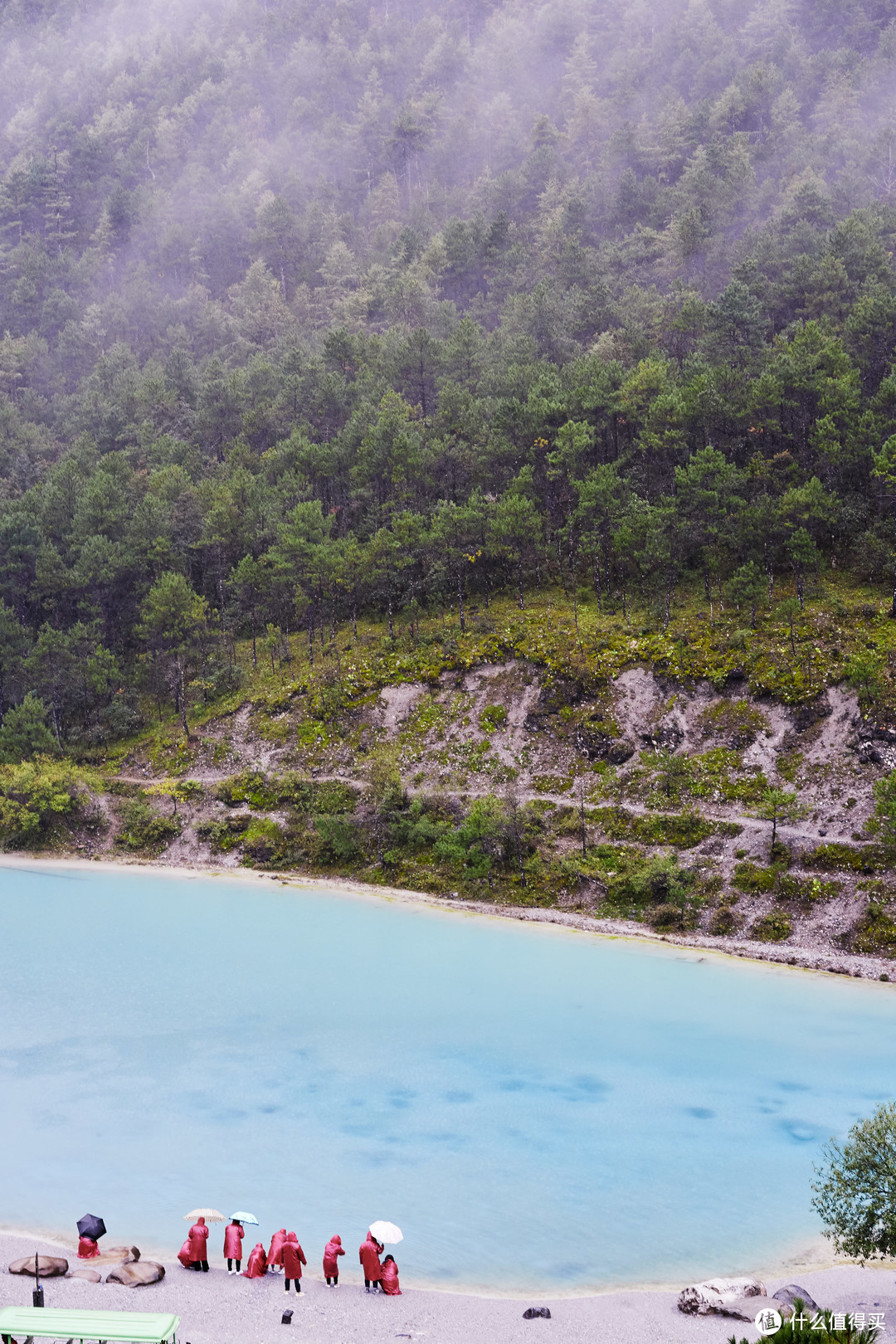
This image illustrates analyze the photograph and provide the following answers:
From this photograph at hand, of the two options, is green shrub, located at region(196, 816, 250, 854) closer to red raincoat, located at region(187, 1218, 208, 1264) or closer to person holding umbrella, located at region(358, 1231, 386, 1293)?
red raincoat, located at region(187, 1218, 208, 1264)

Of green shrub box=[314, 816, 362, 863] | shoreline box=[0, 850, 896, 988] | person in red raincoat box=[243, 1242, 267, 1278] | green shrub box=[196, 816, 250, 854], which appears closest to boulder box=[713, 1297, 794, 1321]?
person in red raincoat box=[243, 1242, 267, 1278]

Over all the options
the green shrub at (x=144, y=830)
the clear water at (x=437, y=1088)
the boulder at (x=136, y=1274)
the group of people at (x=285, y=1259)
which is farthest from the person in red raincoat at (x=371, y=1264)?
the green shrub at (x=144, y=830)

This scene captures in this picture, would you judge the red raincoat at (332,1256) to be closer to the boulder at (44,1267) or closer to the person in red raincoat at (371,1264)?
the person in red raincoat at (371,1264)

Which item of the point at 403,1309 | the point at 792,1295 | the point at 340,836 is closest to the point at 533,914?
the point at 340,836

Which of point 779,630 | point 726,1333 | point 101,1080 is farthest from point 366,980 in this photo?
point 779,630

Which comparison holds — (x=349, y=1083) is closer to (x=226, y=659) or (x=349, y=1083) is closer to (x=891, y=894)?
(x=891, y=894)
